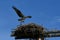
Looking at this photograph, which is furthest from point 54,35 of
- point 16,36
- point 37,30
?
point 16,36

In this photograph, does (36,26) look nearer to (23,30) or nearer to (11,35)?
(23,30)

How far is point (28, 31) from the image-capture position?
6631cm

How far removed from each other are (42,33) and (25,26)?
5510mm

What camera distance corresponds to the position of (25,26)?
6569 cm

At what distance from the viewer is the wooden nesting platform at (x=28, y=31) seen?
6550 cm

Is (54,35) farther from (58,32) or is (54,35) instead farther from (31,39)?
(31,39)

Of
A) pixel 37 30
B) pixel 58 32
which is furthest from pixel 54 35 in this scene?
pixel 37 30

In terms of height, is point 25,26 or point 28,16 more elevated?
point 28,16

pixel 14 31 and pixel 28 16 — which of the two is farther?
pixel 28 16

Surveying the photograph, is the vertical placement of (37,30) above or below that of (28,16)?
below

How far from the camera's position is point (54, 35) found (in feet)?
227

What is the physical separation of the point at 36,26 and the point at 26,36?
14.7 ft

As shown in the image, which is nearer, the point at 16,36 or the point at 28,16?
the point at 16,36

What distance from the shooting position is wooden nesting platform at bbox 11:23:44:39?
65.5m
